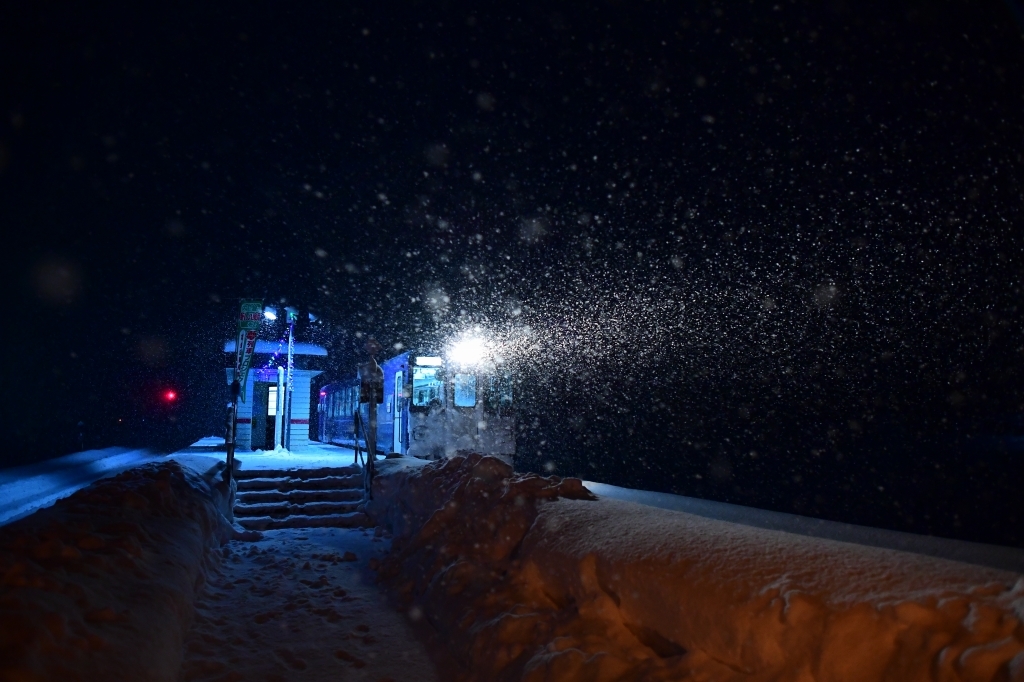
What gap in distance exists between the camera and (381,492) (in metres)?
9.68

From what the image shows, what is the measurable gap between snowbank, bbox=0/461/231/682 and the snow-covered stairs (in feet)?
11.3

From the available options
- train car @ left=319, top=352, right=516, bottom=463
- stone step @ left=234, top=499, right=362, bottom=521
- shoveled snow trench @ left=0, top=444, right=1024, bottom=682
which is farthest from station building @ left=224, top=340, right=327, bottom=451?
shoveled snow trench @ left=0, top=444, right=1024, bottom=682

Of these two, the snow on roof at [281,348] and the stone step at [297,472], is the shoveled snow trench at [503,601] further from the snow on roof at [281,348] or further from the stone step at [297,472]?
the snow on roof at [281,348]

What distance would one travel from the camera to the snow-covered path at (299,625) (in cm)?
394

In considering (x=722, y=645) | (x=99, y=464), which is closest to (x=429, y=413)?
(x=722, y=645)

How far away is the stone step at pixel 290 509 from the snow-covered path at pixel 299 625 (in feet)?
7.36

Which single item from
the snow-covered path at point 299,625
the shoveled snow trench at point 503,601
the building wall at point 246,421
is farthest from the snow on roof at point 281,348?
the shoveled snow trench at point 503,601

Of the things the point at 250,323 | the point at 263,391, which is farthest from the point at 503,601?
the point at 263,391

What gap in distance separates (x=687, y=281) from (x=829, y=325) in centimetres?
553

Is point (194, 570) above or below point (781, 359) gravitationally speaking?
below

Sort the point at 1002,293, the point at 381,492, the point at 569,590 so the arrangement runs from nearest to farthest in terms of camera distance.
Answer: the point at 569,590
the point at 381,492
the point at 1002,293

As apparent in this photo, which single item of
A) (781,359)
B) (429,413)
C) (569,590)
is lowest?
(569,590)

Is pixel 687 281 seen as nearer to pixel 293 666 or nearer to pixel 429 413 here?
pixel 429 413

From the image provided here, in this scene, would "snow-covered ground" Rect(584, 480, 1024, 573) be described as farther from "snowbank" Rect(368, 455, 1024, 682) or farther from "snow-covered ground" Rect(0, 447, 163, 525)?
"snow-covered ground" Rect(0, 447, 163, 525)
